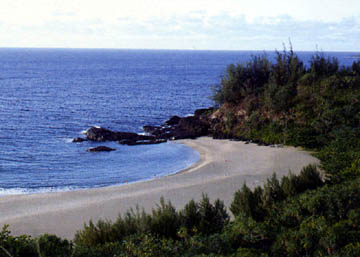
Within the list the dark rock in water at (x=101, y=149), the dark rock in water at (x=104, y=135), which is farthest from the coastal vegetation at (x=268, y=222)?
the dark rock in water at (x=104, y=135)

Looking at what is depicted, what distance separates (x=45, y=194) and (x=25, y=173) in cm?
634

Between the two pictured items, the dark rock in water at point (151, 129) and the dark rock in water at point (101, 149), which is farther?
the dark rock in water at point (151, 129)

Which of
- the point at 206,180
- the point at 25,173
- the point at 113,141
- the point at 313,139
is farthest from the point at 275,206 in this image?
the point at 113,141

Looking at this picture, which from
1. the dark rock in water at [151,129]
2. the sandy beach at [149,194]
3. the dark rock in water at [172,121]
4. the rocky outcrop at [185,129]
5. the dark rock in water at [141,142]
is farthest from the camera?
the dark rock in water at [172,121]

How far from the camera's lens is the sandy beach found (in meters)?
20.7

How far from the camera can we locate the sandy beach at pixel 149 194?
2070 centimetres

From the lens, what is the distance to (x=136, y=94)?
3155 inches

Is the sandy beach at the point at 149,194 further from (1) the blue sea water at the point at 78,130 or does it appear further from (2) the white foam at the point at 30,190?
(1) the blue sea water at the point at 78,130

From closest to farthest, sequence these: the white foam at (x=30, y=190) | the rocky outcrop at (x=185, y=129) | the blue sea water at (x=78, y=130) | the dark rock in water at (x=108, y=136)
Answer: the white foam at (x=30, y=190) → the blue sea water at (x=78, y=130) → the dark rock in water at (x=108, y=136) → the rocky outcrop at (x=185, y=129)

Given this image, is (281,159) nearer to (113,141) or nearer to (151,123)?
(113,141)

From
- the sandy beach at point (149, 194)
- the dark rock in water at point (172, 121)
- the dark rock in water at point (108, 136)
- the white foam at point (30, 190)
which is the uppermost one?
the dark rock in water at point (172, 121)

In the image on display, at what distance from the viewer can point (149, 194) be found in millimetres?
24703

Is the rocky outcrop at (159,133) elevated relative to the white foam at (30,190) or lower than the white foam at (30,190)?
elevated

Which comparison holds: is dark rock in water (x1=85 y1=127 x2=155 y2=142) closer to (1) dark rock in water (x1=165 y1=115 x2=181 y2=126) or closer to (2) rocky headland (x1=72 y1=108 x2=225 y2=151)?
(2) rocky headland (x1=72 y1=108 x2=225 y2=151)
